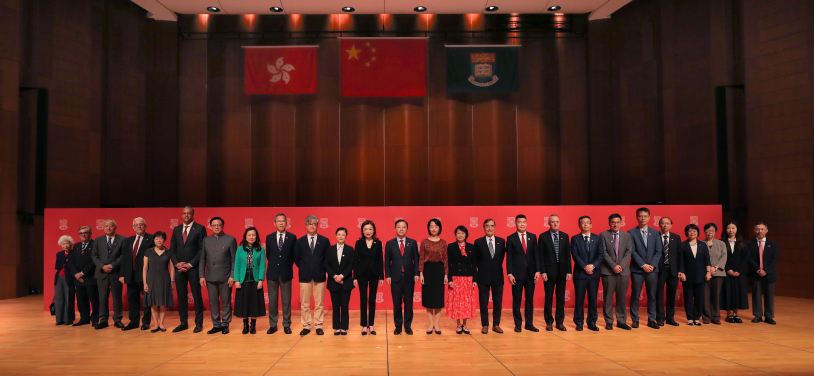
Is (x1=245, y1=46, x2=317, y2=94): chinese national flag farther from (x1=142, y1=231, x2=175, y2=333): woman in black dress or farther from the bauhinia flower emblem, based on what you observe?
(x1=142, y1=231, x2=175, y2=333): woman in black dress

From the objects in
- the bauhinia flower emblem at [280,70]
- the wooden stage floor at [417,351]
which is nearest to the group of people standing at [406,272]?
the wooden stage floor at [417,351]

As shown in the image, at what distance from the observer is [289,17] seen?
11375 mm

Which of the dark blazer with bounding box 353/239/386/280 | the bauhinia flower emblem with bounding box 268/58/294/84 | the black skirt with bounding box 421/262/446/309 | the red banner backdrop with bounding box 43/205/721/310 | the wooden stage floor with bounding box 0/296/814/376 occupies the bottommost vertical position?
the wooden stage floor with bounding box 0/296/814/376

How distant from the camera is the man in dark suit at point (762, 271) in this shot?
6.30 meters

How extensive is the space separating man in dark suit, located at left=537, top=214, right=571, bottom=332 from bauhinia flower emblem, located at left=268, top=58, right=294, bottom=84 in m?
7.52

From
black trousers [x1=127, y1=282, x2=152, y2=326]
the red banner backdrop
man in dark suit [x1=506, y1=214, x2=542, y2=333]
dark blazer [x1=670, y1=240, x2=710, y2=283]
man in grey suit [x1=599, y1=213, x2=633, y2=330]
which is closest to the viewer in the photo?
man in dark suit [x1=506, y1=214, x2=542, y2=333]

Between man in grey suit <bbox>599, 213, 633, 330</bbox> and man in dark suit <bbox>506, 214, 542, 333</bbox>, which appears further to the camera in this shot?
man in grey suit <bbox>599, 213, 633, 330</bbox>

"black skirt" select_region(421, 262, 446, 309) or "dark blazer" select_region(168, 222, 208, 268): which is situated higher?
"dark blazer" select_region(168, 222, 208, 268)

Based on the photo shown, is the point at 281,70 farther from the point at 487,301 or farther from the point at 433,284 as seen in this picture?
the point at 487,301

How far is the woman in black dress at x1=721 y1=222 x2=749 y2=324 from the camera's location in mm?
6328

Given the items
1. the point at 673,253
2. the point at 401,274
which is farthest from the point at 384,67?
the point at 673,253

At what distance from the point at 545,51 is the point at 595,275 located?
7.19 m

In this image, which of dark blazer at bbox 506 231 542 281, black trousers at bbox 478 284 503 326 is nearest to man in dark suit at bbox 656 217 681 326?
dark blazer at bbox 506 231 542 281

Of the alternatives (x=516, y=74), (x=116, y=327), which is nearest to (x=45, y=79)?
(x=116, y=327)
